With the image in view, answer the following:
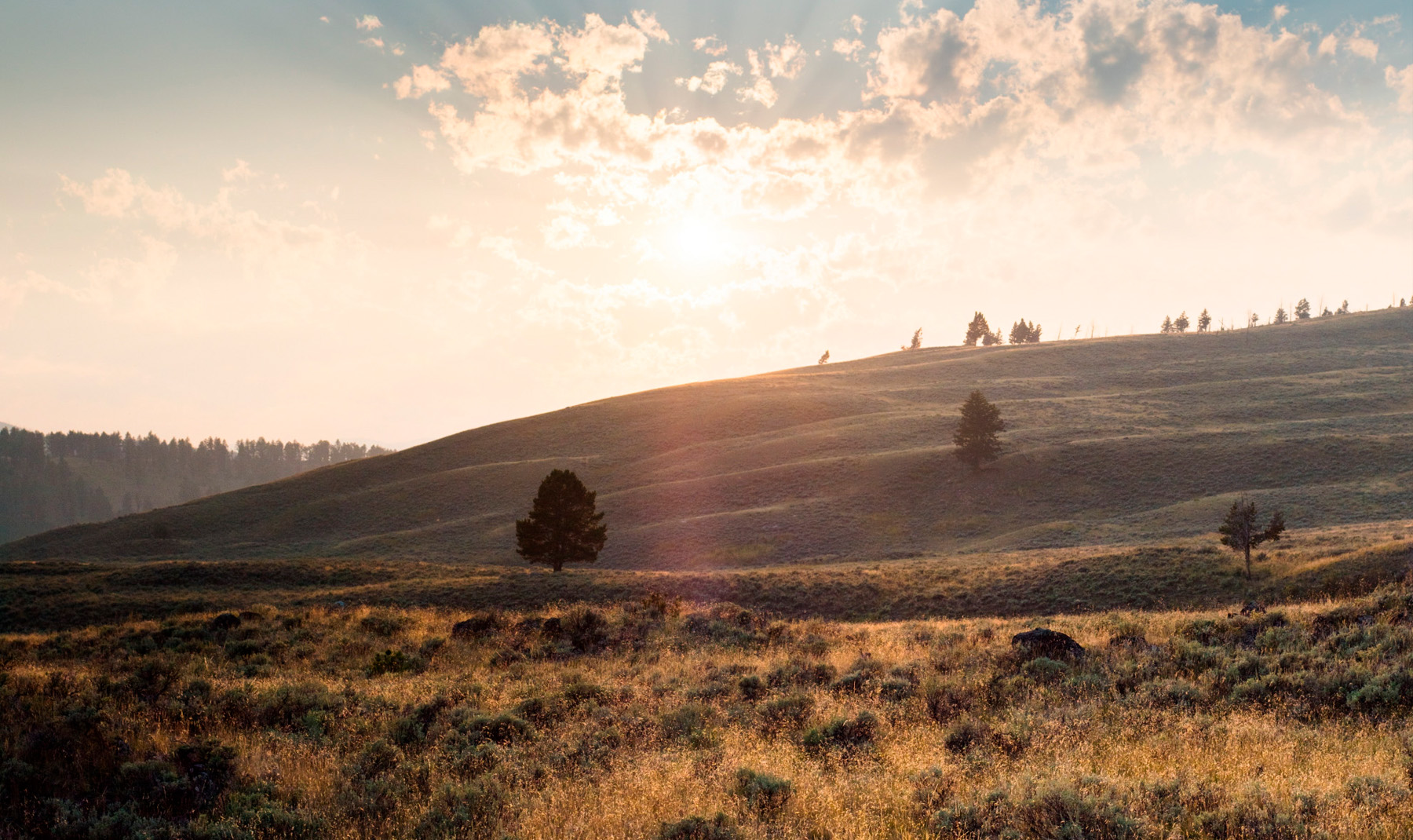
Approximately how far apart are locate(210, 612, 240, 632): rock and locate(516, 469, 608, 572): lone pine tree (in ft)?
60.4

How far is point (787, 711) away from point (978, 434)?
168 feet

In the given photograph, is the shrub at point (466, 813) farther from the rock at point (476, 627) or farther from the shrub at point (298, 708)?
the rock at point (476, 627)

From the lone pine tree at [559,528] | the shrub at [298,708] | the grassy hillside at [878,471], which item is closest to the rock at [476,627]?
the shrub at [298,708]

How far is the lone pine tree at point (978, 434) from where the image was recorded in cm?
5597

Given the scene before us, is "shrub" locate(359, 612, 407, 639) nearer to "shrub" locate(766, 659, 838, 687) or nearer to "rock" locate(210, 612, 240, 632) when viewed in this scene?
"rock" locate(210, 612, 240, 632)

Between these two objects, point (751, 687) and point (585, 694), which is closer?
point (585, 694)

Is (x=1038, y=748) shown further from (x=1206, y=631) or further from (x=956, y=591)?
(x=956, y=591)

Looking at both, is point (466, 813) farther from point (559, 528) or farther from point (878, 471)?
point (878, 471)

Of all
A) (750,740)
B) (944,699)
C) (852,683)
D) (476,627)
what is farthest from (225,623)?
(944,699)

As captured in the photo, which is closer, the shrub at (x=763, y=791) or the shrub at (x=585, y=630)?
the shrub at (x=763, y=791)

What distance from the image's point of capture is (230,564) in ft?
120

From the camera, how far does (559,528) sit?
37.7 m

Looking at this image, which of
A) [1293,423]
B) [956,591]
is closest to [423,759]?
[956,591]

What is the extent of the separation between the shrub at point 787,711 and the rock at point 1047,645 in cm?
523
